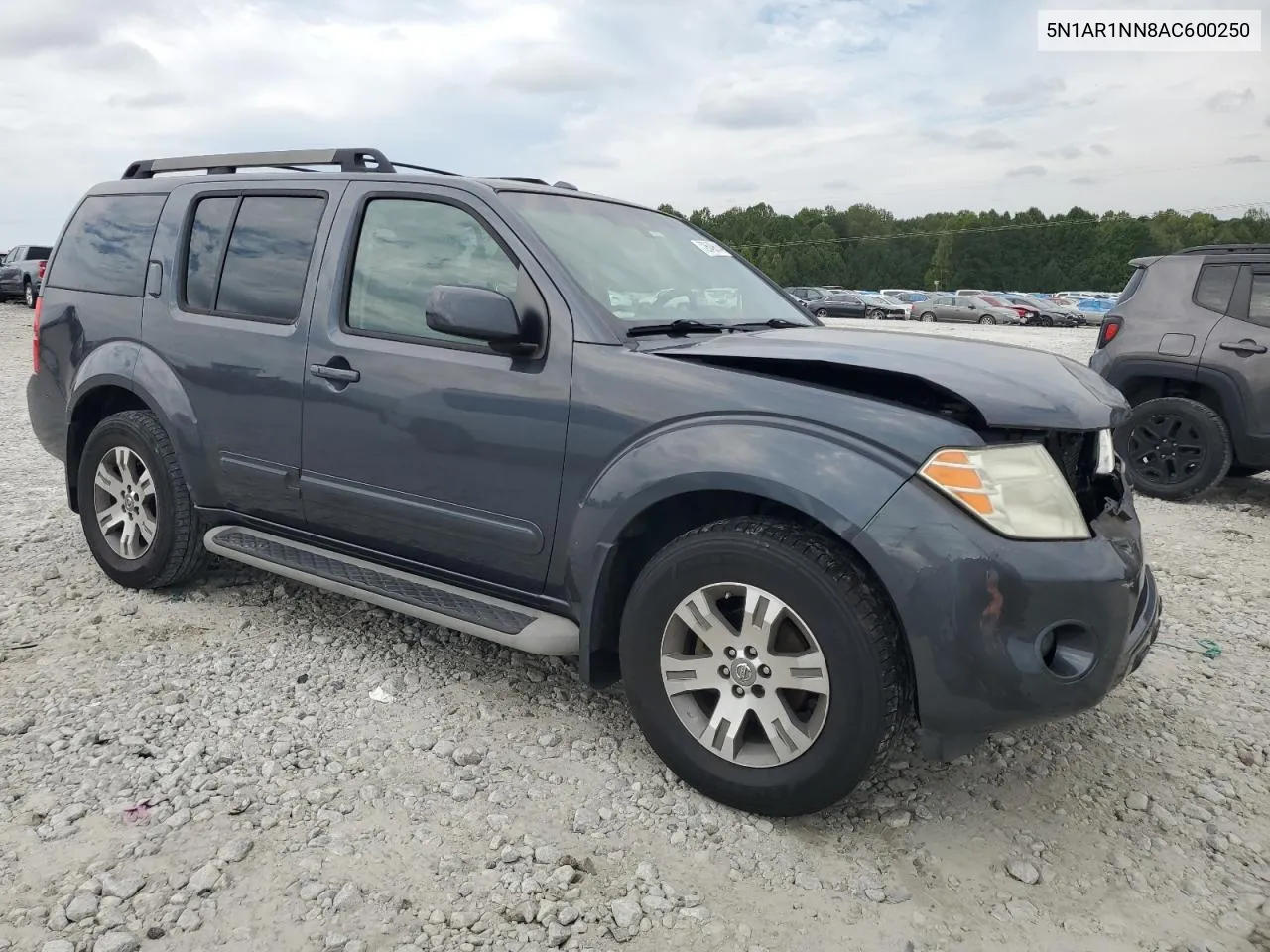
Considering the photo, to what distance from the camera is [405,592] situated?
3.35m

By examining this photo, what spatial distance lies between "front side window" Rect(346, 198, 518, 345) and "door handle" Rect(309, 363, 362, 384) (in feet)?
0.55

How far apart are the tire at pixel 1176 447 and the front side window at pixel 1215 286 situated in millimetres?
708

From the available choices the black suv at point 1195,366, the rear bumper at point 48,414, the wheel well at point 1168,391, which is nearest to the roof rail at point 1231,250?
the black suv at point 1195,366

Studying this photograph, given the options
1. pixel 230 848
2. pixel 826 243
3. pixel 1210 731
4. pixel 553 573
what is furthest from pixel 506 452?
pixel 826 243

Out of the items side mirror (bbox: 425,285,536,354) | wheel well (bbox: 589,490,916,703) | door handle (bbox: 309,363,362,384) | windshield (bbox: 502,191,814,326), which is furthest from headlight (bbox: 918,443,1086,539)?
door handle (bbox: 309,363,362,384)

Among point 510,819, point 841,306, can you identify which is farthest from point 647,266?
point 841,306

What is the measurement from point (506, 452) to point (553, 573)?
42cm

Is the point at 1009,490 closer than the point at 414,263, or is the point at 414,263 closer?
the point at 1009,490

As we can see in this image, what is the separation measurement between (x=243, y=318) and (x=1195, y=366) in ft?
20.5

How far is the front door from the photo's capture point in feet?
10.1

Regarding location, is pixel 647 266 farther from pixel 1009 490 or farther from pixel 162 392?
pixel 162 392

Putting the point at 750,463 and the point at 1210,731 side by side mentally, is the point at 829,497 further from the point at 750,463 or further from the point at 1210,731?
the point at 1210,731

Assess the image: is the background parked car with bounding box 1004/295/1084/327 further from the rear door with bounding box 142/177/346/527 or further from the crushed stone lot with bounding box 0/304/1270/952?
the rear door with bounding box 142/177/346/527

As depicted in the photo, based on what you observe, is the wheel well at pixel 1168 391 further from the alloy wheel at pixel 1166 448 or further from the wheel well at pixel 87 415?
the wheel well at pixel 87 415
